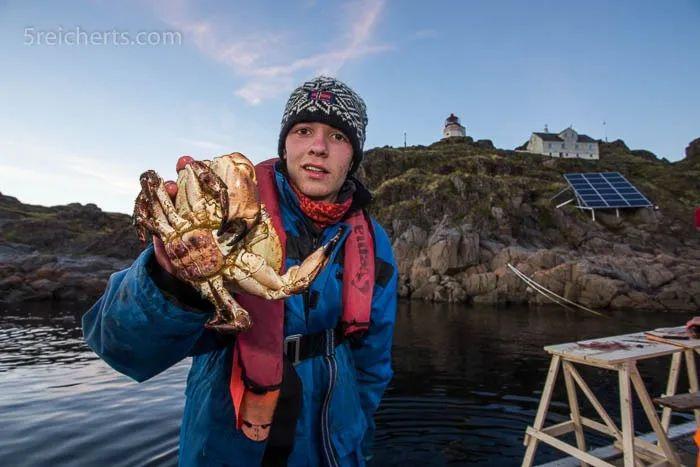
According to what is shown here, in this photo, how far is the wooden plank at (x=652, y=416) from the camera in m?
5.67

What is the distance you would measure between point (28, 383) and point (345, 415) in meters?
17.1

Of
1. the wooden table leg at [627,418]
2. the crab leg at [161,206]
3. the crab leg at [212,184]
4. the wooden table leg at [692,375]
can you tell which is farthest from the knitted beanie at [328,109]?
the wooden table leg at [692,375]

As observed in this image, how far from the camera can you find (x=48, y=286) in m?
43.3

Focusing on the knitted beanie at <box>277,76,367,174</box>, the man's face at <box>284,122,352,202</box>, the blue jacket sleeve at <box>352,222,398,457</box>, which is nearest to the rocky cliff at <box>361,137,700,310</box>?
the blue jacket sleeve at <box>352,222,398,457</box>

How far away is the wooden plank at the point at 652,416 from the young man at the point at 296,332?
14.3 ft

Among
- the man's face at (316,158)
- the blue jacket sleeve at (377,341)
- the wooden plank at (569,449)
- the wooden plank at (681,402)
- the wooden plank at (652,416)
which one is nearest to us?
the man's face at (316,158)

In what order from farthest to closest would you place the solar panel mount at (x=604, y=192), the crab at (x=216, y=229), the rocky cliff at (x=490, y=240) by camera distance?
1. the solar panel mount at (x=604, y=192)
2. the rocky cliff at (x=490, y=240)
3. the crab at (x=216, y=229)

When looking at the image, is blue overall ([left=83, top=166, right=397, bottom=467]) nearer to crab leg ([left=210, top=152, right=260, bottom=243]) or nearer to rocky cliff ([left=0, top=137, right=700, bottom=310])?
crab leg ([left=210, top=152, right=260, bottom=243])

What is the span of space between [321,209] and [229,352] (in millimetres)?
1279

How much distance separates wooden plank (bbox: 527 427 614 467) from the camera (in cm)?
586

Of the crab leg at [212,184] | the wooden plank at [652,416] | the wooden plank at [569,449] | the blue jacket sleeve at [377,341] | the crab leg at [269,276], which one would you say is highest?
the crab leg at [212,184]

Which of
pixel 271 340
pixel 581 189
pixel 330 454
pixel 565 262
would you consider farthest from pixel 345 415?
pixel 581 189

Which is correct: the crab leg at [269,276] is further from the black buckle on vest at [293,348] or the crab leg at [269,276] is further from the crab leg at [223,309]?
the black buckle on vest at [293,348]

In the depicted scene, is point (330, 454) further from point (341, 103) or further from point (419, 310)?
point (419, 310)
